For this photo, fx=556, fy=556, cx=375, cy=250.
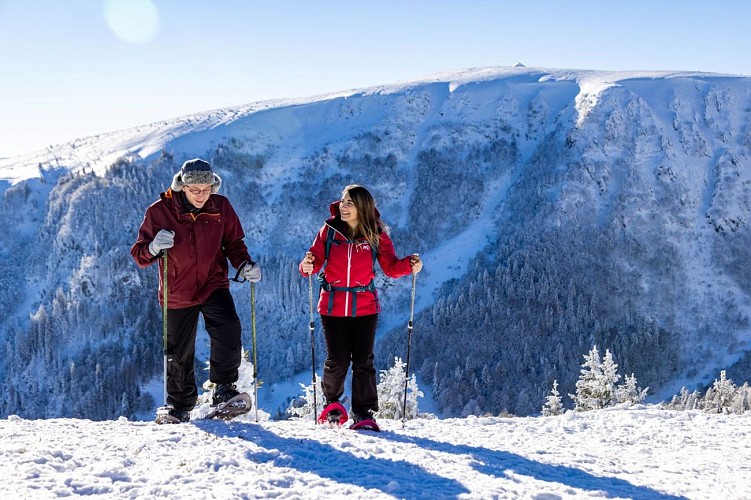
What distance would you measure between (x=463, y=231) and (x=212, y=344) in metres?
111

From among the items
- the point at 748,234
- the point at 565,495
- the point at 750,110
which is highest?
the point at 750,110

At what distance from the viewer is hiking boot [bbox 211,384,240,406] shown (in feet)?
24.3

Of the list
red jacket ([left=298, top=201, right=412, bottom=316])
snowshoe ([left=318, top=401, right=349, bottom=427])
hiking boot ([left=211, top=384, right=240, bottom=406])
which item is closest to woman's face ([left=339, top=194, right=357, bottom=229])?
red jacket ([left=298, top=201, right=412, bottom=316])

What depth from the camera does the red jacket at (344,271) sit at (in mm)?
7836

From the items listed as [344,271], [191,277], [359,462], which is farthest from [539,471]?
[191,277]

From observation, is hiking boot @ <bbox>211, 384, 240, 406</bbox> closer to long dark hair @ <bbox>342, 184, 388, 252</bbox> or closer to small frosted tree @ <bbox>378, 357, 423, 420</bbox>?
long dark hair @ <bbox>342, 184, 388, 252</bbox>

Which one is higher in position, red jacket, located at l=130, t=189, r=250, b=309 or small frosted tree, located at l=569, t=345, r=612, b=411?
red jacket, located at l=130, t=189, r=250, b=309

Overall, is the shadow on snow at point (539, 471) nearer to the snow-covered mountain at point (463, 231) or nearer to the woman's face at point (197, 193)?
the woman's face at point (197, 193)

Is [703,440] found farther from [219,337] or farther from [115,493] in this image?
[115,493]

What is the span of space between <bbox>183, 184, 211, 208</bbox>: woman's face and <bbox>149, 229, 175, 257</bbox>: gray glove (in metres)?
0.55

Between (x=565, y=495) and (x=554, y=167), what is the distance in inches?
4663

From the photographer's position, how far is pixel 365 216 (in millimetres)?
7891

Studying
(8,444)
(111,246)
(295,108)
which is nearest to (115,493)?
(8,444)

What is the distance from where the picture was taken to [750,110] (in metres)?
120
